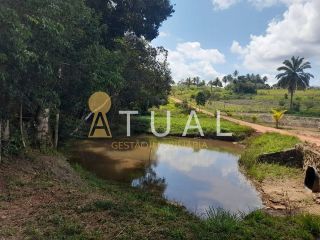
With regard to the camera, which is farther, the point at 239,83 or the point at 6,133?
the point at 239,83

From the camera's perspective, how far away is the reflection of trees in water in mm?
15663

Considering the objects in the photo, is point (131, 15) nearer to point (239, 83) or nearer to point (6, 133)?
point (6, 133)

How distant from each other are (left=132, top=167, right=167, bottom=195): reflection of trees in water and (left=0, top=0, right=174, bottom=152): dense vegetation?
172 inches

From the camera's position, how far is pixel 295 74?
5147cm

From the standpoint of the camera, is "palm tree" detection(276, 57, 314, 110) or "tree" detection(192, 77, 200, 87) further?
"tree" detection(192, 77, 200, 87)

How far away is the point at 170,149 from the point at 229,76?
8675 centimetres

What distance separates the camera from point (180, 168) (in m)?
20.8

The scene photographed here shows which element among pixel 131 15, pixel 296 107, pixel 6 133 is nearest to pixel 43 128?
pixel 6 133

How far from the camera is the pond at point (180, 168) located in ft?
49.0

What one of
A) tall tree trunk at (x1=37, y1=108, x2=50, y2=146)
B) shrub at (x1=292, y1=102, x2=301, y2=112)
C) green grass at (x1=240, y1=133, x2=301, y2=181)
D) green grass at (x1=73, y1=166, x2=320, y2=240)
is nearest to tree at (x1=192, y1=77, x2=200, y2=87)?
shrub at (x1=292, y1=102, x2=301, y2=112)

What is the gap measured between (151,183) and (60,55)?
7.34m

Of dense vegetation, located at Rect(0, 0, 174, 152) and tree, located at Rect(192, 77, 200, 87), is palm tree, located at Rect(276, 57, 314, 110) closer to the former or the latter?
dense vegetation, located at Rect(0, 0, 174, 152)

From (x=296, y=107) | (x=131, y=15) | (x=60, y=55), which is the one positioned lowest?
(x=296, y=107)

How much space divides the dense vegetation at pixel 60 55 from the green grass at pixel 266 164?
8.25 meters
